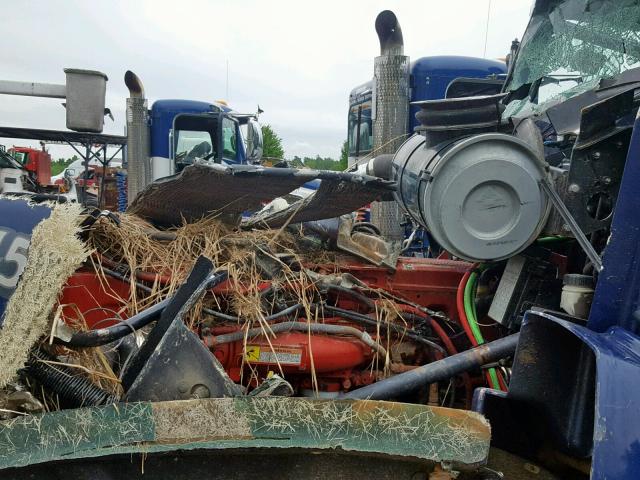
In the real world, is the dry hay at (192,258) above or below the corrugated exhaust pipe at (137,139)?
below

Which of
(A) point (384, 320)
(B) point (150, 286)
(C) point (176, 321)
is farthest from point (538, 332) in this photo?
(B) point (150, 286)

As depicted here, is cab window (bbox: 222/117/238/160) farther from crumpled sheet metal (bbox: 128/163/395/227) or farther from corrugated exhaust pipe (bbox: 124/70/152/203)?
crumpled sheet metal (bbox: 128/163/395/227)

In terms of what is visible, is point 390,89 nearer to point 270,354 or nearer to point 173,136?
point 173,136

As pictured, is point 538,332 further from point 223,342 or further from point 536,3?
point 536,3

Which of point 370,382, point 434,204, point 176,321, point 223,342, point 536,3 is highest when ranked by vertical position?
point 536,3

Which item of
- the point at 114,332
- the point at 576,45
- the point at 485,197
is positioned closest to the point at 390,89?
the point at 576,45

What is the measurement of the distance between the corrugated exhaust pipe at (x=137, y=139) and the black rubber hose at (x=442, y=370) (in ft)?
31.2

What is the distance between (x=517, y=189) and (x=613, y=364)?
2.79 ft

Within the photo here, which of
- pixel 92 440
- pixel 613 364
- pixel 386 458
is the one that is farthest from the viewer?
pixel 386 458

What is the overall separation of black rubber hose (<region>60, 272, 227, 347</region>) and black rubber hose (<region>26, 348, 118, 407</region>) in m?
0.09

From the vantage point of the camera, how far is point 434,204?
2.07 m

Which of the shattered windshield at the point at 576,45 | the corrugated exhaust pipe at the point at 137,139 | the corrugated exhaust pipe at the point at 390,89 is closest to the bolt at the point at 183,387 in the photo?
the shattered windshield at the point at 576,45

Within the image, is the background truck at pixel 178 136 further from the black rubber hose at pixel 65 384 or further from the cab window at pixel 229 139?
the black rubber hose at pixel 65 384

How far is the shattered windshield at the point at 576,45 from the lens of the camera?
237 centimetres
